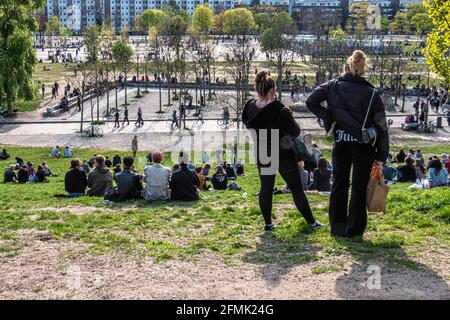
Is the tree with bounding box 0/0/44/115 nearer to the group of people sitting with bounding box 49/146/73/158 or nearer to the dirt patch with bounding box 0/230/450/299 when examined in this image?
the group of people sitting with bounding box 49/146/73/158

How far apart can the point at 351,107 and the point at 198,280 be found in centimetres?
277

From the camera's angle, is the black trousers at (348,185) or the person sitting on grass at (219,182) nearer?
the black trousers at (348,185)

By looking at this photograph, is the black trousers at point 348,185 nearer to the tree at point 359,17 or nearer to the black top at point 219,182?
the black top at point 219,182

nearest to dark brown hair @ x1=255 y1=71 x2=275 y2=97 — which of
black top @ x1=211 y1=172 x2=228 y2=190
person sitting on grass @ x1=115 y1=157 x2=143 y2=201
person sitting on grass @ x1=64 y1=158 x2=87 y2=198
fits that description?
person sitting on grass @ x1=115 y1=157 x2=143 y2=201

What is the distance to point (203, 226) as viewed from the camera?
9227mm

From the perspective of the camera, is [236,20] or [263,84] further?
[236,20]

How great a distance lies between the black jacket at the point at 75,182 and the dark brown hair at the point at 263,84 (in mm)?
6898

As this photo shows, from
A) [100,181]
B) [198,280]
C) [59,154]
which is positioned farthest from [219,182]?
[59,154]

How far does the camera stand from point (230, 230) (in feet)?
28.8

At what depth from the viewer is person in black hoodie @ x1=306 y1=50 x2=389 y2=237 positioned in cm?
743

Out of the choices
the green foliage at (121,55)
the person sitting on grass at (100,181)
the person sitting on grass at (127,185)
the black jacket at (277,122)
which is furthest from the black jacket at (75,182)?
the green foliage at (121,55)

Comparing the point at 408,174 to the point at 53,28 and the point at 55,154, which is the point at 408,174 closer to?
the point at 55,154

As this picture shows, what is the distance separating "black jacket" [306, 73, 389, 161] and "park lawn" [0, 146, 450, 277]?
1244mm

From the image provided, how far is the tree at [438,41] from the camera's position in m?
12.8
